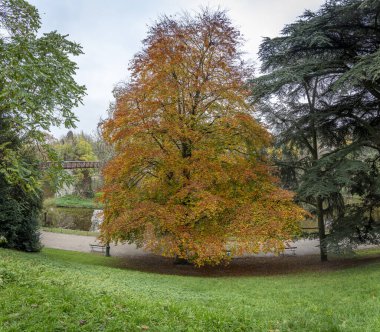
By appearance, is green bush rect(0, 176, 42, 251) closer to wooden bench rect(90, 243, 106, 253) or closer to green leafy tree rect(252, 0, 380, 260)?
wooden bench rect(90, 243, 106, 253)

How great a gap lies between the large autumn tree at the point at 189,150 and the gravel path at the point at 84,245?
675 centimetres

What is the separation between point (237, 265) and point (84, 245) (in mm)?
10190

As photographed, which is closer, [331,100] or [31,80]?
[31,80]

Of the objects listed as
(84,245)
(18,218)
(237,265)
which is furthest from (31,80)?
(84,245)

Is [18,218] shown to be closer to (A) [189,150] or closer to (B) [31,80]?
(A) [189,150]

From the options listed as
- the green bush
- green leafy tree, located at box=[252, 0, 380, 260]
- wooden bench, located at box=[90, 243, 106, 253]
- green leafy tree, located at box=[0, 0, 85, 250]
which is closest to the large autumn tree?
green leafy tree, located at box=[252, 0, 380, 260]

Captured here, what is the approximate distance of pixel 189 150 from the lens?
46.9 ft

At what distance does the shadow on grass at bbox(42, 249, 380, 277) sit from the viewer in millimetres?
13602

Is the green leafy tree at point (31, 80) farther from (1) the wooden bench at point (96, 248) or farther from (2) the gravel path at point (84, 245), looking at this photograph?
(2) the gravel path at point (84, 245)

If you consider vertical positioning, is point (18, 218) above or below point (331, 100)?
below

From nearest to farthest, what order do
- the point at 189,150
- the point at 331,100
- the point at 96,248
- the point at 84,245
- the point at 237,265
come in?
the point at 189,150 → the point at 331,100 → the point at 237,265 → the point at 96,248 → the point at 84,245

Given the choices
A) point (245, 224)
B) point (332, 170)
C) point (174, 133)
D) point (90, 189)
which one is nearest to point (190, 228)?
point (245, 224)

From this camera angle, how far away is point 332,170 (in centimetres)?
1195

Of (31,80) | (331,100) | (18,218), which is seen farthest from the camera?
(331,100)
